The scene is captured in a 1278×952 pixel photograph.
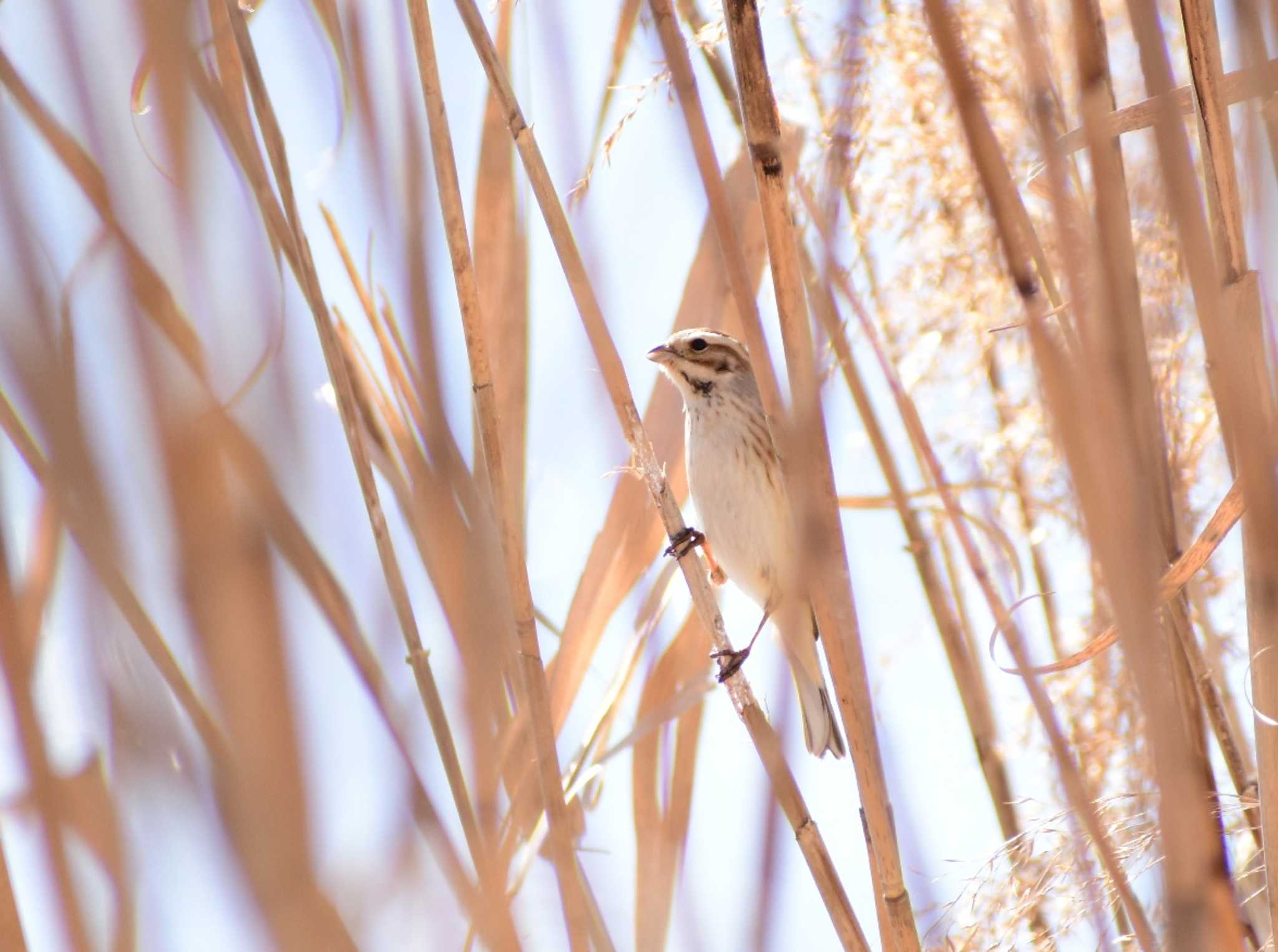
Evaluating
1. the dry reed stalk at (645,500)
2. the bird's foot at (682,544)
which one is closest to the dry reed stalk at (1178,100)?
the dry reed stalk at (645,500)

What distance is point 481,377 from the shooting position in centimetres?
130

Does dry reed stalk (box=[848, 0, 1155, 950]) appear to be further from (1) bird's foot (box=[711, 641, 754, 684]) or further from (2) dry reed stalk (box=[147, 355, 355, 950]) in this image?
(1) bird's foot (box=[711, 641, 754, 684])

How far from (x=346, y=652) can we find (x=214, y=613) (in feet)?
0.41

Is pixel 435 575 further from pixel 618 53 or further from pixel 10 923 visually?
pixel 618 53

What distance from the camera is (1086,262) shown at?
67cm

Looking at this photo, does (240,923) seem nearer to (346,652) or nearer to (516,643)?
(346,652)

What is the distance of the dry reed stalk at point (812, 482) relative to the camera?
30.4 inches

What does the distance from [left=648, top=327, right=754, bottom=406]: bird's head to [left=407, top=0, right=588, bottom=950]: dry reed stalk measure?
1660mm

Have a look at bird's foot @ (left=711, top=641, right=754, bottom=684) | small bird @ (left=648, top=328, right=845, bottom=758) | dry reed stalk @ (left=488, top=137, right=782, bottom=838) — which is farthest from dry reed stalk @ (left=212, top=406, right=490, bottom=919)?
small bird @ (left=648, top=328, right=845, bottom=758)

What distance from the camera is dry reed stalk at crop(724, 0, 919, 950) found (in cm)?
77

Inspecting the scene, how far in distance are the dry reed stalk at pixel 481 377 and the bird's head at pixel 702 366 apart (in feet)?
5.45

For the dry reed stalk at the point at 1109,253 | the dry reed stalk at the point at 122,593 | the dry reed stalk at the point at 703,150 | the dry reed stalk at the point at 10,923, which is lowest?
the dry reed stalk at the point at 10,923

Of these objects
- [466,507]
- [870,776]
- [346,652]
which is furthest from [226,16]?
[870,776]

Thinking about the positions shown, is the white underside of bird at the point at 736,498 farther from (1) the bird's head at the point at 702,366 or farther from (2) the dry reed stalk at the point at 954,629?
(2) the dry reed stalk at the point at 954,629
